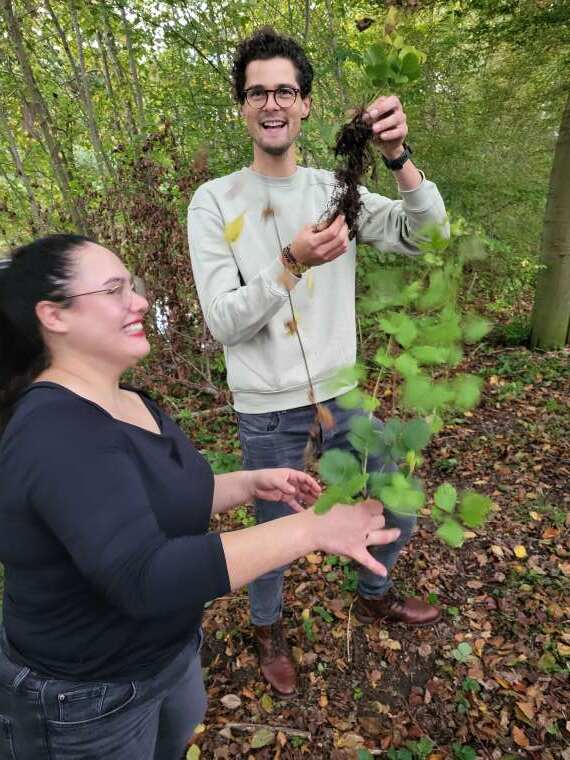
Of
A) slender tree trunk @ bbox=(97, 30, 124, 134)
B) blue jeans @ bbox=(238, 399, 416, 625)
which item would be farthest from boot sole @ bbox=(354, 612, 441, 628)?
slender tree trunk @ bbox=(97, 30, 124, 134)

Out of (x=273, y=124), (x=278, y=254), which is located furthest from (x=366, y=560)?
(x=273, y=124)

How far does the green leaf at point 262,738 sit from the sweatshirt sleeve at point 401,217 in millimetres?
2216

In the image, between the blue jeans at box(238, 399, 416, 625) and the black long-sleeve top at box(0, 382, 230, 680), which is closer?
the black long-sleeve top at box(0, 382, 230, 680)

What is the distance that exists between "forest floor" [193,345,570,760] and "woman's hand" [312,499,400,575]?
1.58 meters

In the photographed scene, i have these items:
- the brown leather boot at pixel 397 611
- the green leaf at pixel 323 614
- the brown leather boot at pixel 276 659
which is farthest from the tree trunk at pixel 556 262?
the brown leather boot at pixel 276 659

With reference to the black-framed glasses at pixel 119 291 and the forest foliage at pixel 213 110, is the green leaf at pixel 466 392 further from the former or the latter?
the forest foliage at pixel 213 110

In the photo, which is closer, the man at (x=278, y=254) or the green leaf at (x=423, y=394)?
the green leaf at (x=423, y=394)

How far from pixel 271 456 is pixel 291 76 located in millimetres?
1448

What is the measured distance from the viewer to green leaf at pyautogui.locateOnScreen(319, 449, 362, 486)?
0.87 metres

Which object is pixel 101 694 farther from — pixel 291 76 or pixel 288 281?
pixel 291 76

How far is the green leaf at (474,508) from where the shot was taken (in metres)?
0.79

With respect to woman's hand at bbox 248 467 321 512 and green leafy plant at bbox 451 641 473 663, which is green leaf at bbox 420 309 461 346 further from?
green leafy plant at bbox 451 641 473 663

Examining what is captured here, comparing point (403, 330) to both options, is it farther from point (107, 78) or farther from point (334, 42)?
point (107, 78)

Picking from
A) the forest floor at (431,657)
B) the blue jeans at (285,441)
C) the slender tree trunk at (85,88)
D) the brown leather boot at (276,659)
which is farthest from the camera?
the slender tree trunk at (85,88)
